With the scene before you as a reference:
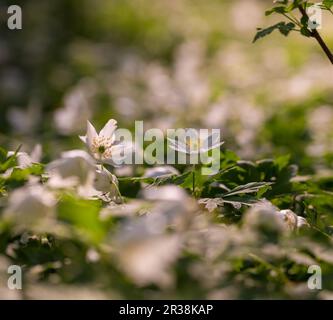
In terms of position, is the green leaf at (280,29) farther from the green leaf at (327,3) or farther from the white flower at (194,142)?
the white flower at (194,142)

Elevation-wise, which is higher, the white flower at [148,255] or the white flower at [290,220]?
the white flower at [290,220]

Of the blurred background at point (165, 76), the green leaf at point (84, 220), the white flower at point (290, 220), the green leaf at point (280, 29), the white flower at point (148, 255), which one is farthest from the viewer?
the blurred background at point (165, 76)

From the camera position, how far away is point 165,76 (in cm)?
511

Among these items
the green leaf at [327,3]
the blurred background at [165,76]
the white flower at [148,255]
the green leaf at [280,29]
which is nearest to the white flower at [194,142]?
the green leaf at [280,29]

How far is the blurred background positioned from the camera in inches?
139

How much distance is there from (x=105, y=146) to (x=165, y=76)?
10.5 feet

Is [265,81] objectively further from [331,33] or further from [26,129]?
[26,129]

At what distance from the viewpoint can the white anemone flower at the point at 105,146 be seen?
195 centimetres

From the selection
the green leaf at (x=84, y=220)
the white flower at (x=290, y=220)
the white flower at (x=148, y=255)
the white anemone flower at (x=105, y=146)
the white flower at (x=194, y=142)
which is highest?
the white flower at (x=194, y=142)

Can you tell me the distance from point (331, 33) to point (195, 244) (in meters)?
5.49

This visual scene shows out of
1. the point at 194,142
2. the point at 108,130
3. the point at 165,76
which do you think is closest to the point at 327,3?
the point at 194,142

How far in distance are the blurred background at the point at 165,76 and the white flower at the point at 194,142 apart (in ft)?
1.97
